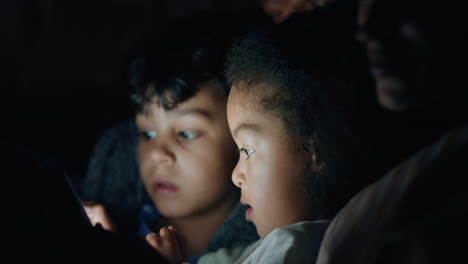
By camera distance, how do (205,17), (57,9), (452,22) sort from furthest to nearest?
(57,9), (205,17), (452,22)

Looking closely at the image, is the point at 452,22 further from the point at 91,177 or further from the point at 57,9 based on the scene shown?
the point at 57,9

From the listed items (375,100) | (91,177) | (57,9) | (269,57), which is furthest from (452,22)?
(57,9)

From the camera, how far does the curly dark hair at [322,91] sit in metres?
0.61

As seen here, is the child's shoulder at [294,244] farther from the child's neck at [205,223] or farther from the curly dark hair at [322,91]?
the child's neck at [205,223]

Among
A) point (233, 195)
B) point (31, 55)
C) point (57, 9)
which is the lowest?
point (233, 195)

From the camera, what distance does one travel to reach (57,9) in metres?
1.60

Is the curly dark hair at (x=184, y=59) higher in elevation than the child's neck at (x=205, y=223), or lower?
higher

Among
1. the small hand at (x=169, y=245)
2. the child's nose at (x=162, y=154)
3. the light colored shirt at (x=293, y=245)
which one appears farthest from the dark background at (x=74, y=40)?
the light colored shirt at (x=293, y=245)

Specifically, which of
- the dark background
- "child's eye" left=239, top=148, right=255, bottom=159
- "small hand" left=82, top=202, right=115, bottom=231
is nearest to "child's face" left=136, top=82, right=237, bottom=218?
"small hand" left=82, top=202, right=115, bottom=231

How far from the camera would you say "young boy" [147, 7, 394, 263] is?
0.61 meters

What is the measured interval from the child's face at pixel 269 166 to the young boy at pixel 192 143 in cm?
22

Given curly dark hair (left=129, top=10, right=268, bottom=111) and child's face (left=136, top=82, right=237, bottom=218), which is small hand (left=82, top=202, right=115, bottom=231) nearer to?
child's face (left=136, top=82, right=237, bottom=218)

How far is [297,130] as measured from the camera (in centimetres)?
66

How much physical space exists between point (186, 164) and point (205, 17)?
388mm
